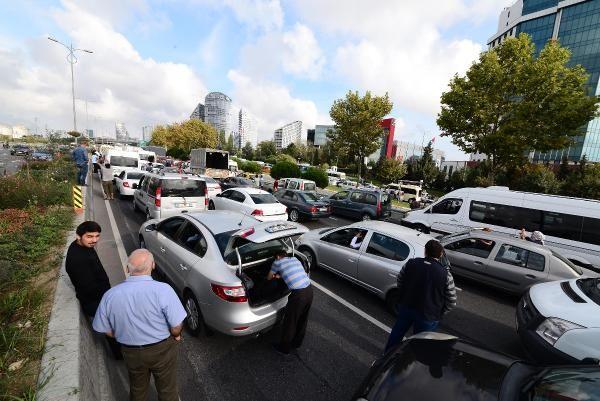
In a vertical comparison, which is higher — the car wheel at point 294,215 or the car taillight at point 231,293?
the car taillight at point 231,293

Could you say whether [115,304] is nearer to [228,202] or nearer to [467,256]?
[467,256]

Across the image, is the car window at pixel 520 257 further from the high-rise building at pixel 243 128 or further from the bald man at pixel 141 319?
the high-rise building at pixel 243 128

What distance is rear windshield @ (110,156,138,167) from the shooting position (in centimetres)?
1859

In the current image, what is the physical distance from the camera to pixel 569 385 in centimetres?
207

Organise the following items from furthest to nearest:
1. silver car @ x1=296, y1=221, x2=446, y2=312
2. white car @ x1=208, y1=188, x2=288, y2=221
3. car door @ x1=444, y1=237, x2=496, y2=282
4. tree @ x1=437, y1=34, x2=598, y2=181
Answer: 1. tree @ x1=437, y1=34, x2=598, y2=181
2. white car @ x1=208, y1=188, x2=288, y2=221
3. car door @ x1=444, y1=237, x2=496, y2=282
4. silver car @ x1=296, y1=221, x2=446, y2=312

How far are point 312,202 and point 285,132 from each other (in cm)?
16677

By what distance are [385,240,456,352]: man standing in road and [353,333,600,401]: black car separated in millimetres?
776

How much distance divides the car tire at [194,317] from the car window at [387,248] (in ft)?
10.9

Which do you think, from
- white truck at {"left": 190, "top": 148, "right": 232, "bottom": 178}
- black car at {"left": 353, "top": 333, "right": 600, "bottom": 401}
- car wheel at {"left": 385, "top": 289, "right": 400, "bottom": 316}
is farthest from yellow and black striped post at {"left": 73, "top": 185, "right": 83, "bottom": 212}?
white truck at {"left": 190, "top": 148, "right": 232, "bottom": 178}

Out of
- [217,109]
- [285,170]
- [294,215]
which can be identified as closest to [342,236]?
[294,215]

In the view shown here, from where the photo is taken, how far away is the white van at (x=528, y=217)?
22.9 feet

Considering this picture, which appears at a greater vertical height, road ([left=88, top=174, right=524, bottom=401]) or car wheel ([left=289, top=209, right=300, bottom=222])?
car wheel ([left=289, top=209, right=300, bottom=222])

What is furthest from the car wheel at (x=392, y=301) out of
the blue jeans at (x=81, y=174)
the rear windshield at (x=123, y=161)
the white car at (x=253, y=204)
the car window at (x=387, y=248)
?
the rear windshield at (x=123, y=161)

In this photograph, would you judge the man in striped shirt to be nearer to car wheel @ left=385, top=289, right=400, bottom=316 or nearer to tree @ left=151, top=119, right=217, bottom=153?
car wheel @ left=385, top=289, right=400, bottom=316
